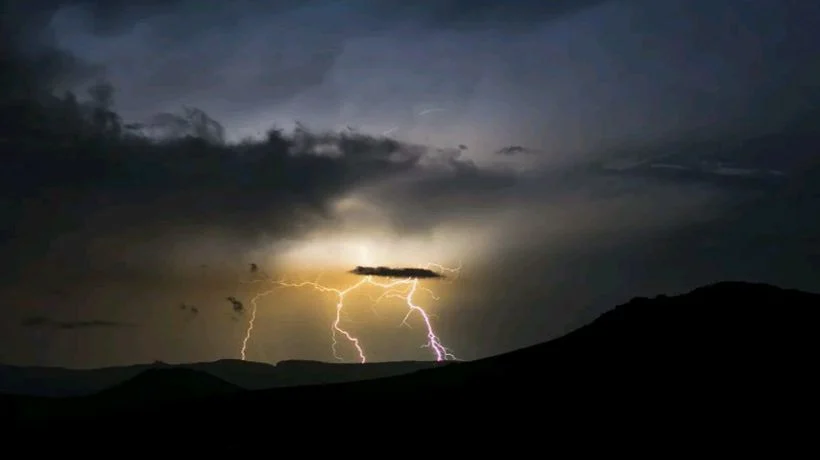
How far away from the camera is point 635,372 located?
61.8 meters

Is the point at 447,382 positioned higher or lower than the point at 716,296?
lower

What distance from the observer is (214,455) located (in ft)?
190

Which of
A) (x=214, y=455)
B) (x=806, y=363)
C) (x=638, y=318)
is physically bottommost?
(x=214, y=455)

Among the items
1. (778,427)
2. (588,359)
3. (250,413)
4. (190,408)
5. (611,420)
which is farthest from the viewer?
(190,408)

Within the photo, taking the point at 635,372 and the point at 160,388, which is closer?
the point at 635,372

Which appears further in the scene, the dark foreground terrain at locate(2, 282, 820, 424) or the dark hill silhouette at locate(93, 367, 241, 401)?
the dark hill silhouette at locate(93, 367, 241, 401)

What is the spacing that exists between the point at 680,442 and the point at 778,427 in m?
5.48

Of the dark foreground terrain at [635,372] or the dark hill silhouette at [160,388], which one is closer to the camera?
the dark foreground terrain at [635,372]

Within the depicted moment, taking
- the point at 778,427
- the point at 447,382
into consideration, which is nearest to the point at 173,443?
the point at 447,382

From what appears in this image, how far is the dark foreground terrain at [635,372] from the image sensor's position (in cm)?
5488

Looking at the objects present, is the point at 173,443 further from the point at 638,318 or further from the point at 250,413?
the point at 638,318

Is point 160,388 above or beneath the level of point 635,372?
above

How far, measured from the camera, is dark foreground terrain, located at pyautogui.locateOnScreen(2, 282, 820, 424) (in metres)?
54.9

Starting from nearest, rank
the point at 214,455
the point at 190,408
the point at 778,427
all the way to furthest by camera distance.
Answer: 1. the point at 778,427
2. the point at 214,455
3. the point at 190,408
